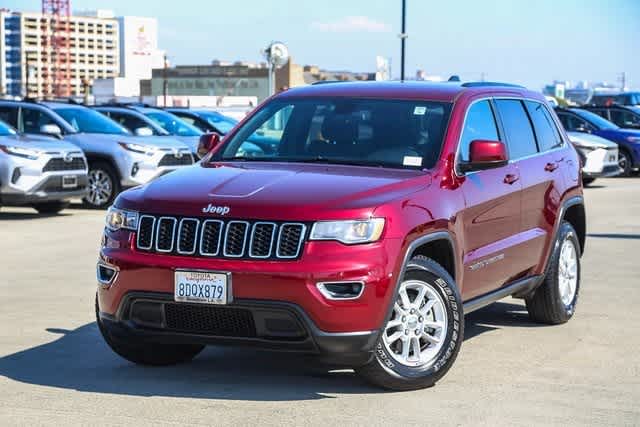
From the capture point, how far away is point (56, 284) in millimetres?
10883

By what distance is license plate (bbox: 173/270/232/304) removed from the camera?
242 inches

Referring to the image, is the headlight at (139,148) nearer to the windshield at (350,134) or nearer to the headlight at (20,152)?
the headlight at (20,152)

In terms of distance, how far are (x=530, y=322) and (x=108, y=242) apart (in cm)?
359

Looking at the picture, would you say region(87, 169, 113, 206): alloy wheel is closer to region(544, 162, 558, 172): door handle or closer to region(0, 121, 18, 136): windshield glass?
region(0, 121, 18, 136): windshield glass

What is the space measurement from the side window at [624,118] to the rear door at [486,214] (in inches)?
1006

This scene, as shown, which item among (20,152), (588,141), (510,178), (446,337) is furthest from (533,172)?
(588,141)

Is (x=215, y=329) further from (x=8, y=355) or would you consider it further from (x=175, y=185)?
(x=8, y=355)

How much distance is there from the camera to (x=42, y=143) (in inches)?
700

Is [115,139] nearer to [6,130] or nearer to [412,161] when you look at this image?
[6,130]

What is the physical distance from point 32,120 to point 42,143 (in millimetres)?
1703

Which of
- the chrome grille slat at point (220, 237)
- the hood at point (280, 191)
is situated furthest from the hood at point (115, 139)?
the chrome grille slat at point (220, 237)

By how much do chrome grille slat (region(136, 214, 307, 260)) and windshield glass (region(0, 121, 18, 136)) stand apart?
38.8 feet

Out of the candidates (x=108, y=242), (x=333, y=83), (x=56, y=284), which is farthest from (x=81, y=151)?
(x=108, y=242)

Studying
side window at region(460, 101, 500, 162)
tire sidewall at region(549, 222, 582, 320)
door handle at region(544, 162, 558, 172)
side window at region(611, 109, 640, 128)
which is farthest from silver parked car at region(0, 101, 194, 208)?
side window at region(611, 109, 640, 128)
